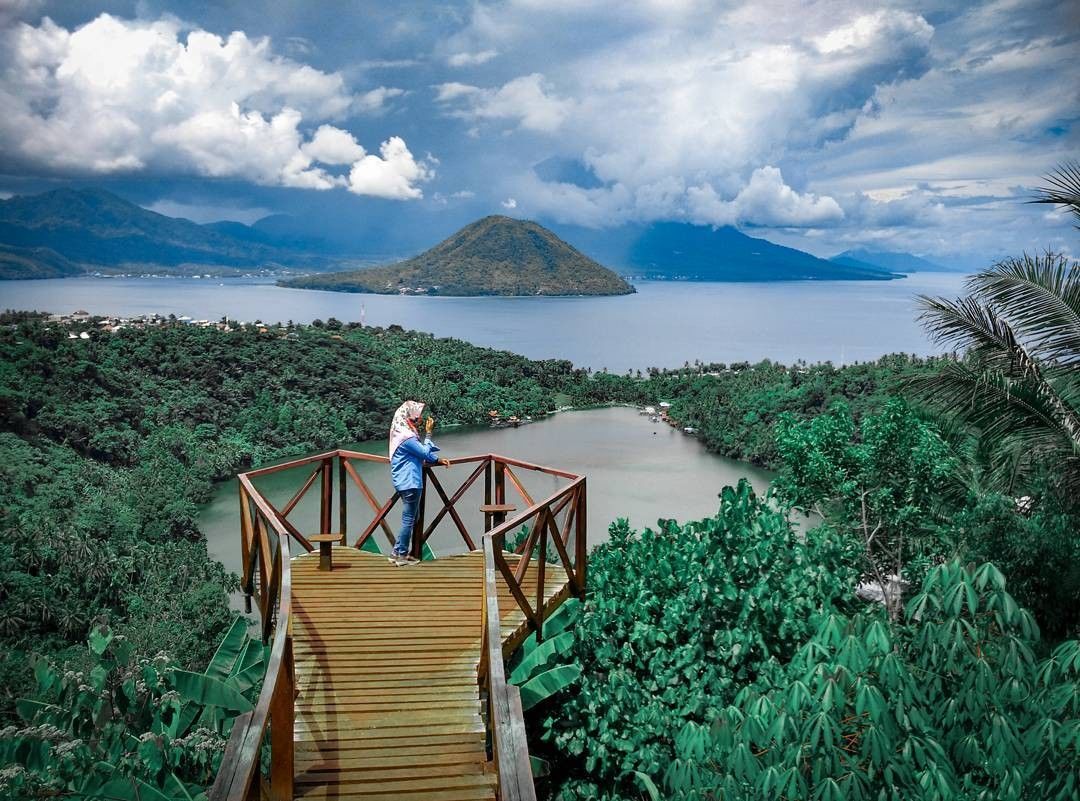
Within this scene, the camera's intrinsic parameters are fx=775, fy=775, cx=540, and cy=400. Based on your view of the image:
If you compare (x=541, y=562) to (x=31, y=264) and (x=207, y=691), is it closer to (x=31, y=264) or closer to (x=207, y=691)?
(x=207, y=691)

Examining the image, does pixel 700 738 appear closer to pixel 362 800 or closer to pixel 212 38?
pixel 362 800

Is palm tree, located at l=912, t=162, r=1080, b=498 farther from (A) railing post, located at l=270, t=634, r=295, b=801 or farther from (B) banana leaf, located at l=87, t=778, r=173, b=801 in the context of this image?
(B) banana leaf, located at l=87, t=778, r=173, b=801

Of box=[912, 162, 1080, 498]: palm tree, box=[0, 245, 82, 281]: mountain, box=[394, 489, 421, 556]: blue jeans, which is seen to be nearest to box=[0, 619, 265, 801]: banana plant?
box=[394, 489, 421, 556]: blue jeans

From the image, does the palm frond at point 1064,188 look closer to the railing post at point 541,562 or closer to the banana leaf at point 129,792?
the railing post at point 541,562

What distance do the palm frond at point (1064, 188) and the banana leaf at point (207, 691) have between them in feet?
17.1

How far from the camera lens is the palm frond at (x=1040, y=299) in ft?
15.7

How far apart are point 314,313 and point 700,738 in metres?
64.8

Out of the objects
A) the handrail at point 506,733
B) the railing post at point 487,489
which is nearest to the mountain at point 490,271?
the railing post at point 487,489

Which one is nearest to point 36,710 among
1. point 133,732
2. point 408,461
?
point 133,732

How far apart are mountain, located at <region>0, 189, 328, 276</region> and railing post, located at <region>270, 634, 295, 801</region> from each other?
43.7m

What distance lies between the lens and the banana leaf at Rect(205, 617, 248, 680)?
15.2 ft

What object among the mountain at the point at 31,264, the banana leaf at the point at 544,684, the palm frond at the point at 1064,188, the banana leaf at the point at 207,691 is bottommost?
the banana leaf at the point at 544,684

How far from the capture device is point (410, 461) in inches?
198

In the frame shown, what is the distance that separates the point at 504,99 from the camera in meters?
32.4
